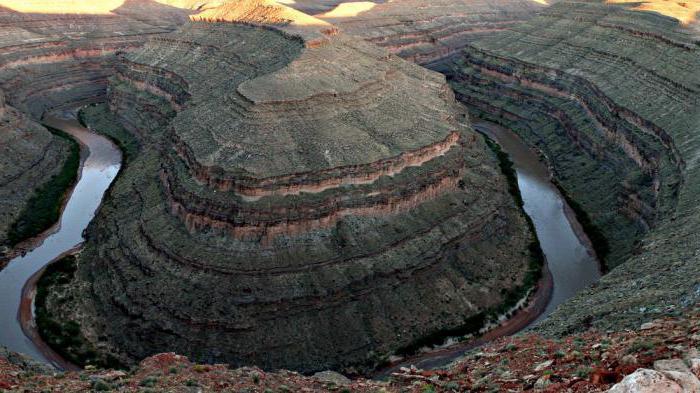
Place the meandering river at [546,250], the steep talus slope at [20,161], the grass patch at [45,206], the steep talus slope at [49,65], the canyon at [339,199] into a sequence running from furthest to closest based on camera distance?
the steep talus slope at [49,65], the steep talus slope at [20,161], the grass patch at [45,206], the meandering river at [546,250], the canyon at [339,199]

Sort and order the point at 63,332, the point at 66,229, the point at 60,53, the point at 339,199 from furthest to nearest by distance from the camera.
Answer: the point at 60,53, the point at 66,229, the point at 339,199, the point at 63,332

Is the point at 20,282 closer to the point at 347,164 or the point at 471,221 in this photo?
the point at 347,164

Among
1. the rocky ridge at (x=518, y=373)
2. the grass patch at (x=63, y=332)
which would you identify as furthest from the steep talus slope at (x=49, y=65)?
the rocky ridge at (x=518, y=373)

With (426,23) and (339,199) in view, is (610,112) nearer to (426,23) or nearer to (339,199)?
(339,199)

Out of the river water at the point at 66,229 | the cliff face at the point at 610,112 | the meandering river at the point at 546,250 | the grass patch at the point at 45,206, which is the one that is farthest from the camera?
the grass patch at the point at 45,206

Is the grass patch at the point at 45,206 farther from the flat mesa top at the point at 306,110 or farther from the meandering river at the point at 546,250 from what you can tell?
the meandering river at the point at 546,250

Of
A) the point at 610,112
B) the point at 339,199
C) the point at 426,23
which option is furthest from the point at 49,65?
the point at 610,112

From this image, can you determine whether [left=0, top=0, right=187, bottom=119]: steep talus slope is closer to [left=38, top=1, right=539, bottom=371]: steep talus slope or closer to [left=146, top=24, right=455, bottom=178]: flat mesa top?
[left=146, top=24, right=455, bottom=178]: flat mesa top
